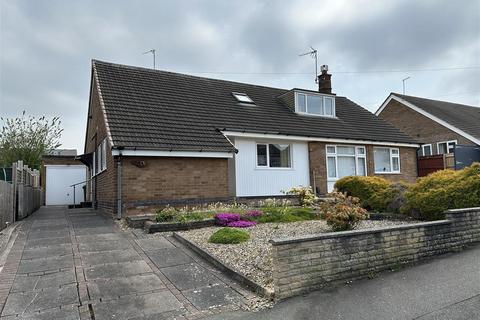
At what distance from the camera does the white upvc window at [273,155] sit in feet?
51.1

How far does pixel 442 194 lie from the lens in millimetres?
8891

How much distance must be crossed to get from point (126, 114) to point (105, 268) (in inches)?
307

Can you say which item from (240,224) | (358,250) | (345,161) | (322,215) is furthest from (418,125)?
(358,250)

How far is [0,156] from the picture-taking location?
89.4 feet

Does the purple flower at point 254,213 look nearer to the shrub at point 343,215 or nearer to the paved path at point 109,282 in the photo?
the paved path at point 109,282

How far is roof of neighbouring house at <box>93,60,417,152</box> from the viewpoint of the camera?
12719 millimetres

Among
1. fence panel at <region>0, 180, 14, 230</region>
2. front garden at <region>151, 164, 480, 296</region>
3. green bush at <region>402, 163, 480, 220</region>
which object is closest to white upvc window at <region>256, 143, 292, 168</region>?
front garden at <region>151, 164, 480, 296</region>

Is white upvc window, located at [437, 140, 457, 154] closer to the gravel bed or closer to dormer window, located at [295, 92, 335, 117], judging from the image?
dormer window, located at [295, 92, 335, 117]

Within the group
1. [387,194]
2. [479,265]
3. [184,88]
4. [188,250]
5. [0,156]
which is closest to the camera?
[479,265]

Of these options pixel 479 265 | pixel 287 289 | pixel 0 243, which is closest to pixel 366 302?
pixel 287 289

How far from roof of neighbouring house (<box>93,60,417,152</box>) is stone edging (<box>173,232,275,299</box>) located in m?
5.10

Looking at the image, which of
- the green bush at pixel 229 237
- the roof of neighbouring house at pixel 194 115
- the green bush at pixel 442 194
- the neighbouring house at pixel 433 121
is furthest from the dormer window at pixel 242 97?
the neighbouring house at pixel 433 121

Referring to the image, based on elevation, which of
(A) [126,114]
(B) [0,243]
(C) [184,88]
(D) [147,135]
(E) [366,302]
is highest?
(C) [184,88]

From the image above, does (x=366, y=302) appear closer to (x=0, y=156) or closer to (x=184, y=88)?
(x=184, y=88)
